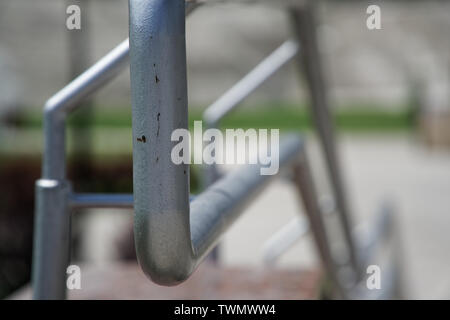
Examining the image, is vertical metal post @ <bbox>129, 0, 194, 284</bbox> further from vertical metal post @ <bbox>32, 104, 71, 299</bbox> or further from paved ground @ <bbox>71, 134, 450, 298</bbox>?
paved ground @ <bbox>71, 134, 450, 298</bbox>

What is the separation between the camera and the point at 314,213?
1332 mm

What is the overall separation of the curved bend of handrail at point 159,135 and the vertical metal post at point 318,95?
0.74 metres

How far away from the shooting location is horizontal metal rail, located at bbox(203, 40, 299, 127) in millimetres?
1271

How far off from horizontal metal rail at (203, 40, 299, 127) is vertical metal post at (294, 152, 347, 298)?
0.57 feet

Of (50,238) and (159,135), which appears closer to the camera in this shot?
(159,135)

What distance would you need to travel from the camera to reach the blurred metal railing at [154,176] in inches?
20.4

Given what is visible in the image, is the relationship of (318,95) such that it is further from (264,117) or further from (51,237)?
(264,117)

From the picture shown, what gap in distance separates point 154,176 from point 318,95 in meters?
0.93

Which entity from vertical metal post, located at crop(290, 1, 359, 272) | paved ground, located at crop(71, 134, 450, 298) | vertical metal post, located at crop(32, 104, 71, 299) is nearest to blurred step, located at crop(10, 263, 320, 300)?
vertical metal post, located at crop(290, 1, 359, 272)

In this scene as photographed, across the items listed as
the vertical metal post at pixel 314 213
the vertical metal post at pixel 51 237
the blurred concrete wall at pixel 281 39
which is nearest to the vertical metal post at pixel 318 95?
the vertical metal post at pixel 314 213

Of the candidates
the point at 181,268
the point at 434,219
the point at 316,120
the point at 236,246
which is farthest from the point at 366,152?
the point at 181,268

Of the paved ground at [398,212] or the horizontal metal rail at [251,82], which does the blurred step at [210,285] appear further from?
the paved ground at [398,212]

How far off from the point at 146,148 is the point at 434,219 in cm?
715

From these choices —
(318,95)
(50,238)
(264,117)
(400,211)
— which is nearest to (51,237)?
(50,238)
